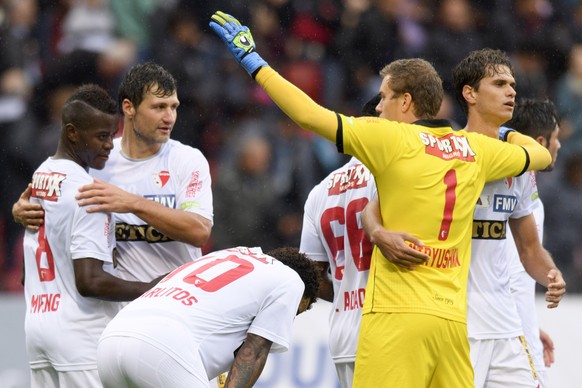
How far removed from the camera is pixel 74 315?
5.92 metres

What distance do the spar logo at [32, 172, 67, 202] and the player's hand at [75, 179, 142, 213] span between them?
0.42 feet

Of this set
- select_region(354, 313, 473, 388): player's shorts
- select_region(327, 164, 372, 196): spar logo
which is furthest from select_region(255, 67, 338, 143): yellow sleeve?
select_region(354, 313, 473, 388): player's shorts

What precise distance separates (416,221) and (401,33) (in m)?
7.37

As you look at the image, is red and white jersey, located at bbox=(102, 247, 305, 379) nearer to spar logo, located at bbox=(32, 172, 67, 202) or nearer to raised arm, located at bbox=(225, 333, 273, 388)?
raised arm, located at bbox=(225, 333, 273, 388)

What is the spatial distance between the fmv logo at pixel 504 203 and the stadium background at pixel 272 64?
504 centimetres

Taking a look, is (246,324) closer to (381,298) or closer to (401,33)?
(381,298)

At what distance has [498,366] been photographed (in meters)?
5.90

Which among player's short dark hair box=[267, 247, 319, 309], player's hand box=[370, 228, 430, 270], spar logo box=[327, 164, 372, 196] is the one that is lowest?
player's short dark hair box=[267, 247, 319, 309]

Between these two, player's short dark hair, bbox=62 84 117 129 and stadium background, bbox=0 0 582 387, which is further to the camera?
stadium background, bbox=0 0 582 387

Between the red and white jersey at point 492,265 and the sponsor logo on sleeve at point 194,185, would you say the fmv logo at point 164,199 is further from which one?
the red and white jersey at point 492,265

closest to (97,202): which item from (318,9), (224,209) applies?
(224,209)

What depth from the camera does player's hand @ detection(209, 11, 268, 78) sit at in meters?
5.32

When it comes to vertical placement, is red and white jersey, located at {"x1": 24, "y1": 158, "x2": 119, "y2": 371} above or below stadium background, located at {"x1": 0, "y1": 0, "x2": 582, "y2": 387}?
below

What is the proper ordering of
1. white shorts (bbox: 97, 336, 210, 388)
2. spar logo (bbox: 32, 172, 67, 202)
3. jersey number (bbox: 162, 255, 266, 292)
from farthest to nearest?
spar logo (bbox: 32, 172, 67, 202) < jersey number (bbox: 162, 255, 266, 292) < white shorts (bbox: 97, 336, 210, 388)
